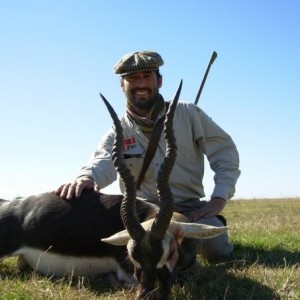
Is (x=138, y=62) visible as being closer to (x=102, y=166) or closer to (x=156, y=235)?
(x=102, y=166)

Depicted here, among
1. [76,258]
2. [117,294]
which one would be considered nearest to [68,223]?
[76,258]

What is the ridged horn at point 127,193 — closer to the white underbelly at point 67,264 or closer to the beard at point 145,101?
the white underbelly at point 67,264

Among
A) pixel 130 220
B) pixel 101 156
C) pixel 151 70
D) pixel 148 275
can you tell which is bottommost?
pixel 148 275

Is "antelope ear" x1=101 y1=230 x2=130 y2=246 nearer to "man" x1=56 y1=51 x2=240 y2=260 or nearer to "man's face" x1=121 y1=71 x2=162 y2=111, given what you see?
"man" x1=56 y1=51 x2=240 y2=260

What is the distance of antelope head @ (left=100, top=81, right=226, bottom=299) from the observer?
439 cm

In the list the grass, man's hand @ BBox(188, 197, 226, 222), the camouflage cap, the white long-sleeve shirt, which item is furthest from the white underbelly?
the camouflage cap

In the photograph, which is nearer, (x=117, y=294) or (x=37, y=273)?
(x=117, y=294)

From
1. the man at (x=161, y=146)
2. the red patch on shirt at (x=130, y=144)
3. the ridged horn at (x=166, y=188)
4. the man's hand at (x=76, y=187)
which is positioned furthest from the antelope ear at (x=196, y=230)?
the red patch on shirt at (x=130, y=144)

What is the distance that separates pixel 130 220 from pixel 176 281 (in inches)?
35.8

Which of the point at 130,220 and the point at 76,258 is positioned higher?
the point at 130,220

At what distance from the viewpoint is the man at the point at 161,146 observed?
6886 millimetres

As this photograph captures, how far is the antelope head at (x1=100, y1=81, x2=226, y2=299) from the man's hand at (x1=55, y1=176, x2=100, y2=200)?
110 cm

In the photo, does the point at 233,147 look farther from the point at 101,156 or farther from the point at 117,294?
the point at 117,294

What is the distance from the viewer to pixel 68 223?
19.0ft
